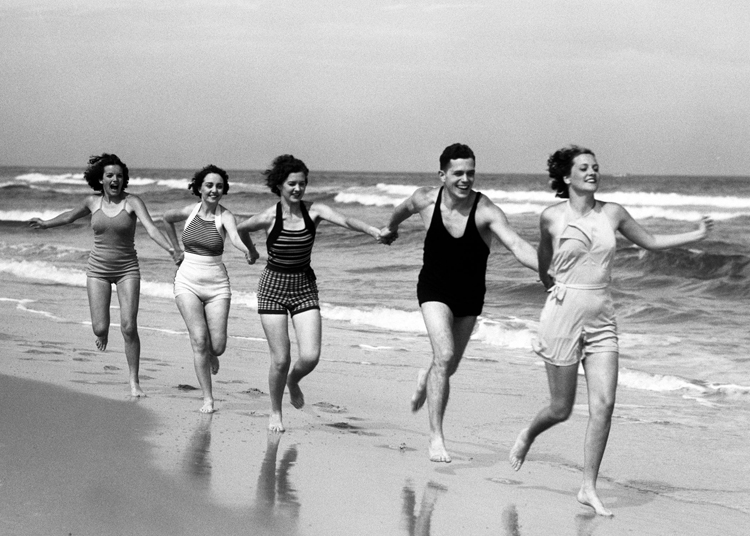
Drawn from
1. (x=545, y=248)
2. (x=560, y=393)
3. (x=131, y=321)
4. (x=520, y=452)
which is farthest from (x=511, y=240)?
(x=131, y=321)

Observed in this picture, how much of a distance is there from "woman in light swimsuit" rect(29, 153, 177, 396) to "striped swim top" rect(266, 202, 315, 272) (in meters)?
1.43

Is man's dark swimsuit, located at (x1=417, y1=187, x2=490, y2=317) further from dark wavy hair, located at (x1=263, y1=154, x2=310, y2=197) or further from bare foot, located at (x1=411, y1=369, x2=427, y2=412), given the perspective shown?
dark wavy hair, located at (x1=263, y1=154, x2=310, y2=197)

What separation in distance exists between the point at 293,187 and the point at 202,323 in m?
1.48

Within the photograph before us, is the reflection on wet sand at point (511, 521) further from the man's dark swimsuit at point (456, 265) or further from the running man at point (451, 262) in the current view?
the man's dark swimsuit at point (456, 265)

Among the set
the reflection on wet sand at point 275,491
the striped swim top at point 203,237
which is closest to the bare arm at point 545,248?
the reflection on wet sand at point 275,491

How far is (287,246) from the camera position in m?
6.84

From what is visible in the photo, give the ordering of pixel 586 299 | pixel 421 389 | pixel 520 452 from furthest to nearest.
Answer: pixel 421 389
pixel 520 452
pixel 586 299

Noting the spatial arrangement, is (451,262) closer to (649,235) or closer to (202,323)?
(649,235)

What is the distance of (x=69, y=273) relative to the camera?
19203 millimetres

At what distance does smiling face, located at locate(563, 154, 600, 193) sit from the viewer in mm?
5359

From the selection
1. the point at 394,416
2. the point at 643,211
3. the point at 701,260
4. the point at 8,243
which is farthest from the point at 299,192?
the point at 643,211

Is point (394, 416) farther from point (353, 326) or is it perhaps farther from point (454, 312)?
point (353, 326)

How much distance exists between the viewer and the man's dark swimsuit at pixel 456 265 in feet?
20.2

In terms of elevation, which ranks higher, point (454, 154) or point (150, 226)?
point (454, 154)
